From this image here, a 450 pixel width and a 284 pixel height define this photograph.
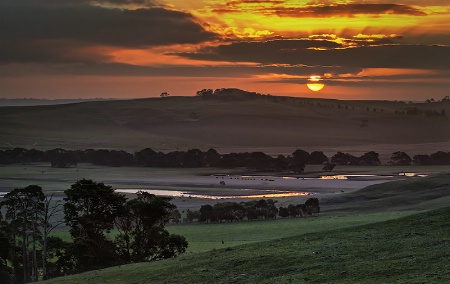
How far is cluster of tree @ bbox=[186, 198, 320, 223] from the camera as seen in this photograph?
92.8 meters

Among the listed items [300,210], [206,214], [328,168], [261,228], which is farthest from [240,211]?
[328,168]

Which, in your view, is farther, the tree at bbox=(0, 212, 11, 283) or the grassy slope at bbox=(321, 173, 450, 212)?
the grassy slope at bbox=(321, 173, 450, 212)

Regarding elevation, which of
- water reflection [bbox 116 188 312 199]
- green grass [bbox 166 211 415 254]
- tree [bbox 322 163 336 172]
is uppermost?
tree [bbox 322 163 336 172]

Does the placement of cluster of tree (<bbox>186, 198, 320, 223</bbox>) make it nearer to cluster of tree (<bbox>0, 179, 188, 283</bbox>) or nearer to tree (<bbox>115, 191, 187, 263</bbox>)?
cluster of tree (<bbox>0, 179, 188, 283</bbox>)

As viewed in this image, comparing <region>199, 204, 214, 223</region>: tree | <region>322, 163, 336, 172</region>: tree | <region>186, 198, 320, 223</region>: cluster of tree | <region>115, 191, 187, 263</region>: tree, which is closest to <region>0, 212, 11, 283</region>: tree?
<region>115, 191, 187, 263</region>: tree

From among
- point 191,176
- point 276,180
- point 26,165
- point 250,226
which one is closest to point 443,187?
point 250,226

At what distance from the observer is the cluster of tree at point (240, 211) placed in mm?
92750

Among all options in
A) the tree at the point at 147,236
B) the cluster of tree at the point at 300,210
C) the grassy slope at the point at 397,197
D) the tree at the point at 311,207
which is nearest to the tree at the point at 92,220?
the tree at the point at 147,236

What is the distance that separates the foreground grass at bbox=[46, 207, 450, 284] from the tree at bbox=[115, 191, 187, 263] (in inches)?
596

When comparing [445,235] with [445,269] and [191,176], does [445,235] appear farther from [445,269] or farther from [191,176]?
[191,176]

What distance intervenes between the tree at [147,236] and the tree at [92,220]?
1.06 meters

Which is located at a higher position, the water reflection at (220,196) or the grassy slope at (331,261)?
the water reflection at (220,196)

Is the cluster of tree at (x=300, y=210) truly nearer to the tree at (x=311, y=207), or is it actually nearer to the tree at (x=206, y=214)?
the tree at (x=311, y=207)

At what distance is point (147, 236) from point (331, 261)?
28.5 metres
